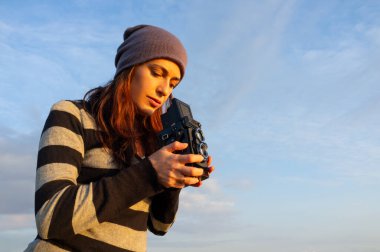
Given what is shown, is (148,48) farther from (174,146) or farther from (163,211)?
(163,211)

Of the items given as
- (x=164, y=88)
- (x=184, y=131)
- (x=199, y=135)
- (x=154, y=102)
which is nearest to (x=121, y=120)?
(x=154, y=102)

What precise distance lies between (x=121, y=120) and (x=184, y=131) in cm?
65

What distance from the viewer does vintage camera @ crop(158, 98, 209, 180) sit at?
3.18 m

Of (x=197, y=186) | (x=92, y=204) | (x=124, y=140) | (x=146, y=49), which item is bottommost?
(x=92, y=204)

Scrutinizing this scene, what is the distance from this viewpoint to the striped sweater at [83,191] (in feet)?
9.13

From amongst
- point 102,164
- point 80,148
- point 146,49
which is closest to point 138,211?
point 102,164

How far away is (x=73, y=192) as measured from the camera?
2.82 m

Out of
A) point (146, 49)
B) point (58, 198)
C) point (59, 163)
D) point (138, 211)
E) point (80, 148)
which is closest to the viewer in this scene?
point (58, 198)

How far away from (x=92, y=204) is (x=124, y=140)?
92 centimetres

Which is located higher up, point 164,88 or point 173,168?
point 164,88

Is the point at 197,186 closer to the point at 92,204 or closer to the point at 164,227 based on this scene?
the point at 92,204

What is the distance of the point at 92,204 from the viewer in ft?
9.16

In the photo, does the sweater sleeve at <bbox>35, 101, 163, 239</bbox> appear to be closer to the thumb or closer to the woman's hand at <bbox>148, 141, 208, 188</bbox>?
the woman's hand at <bbox>148, 141, 208, 188</bbox>

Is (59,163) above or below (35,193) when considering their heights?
above
